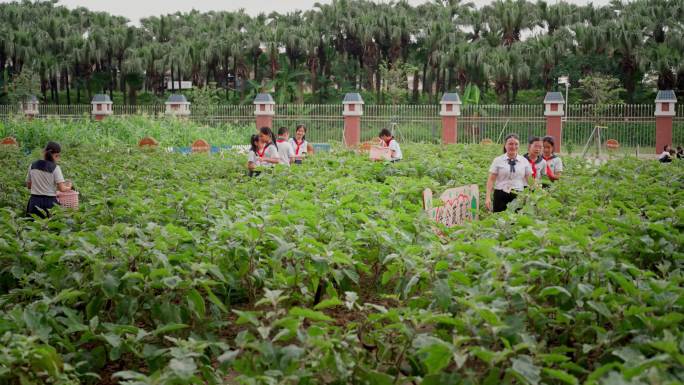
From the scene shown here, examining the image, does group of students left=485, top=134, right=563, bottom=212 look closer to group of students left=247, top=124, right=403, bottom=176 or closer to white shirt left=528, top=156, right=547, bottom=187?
white shirt left=528, top=156, right=547, bottom=187

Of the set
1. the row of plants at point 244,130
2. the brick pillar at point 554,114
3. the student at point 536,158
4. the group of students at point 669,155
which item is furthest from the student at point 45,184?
the brick pillar at point 554,114

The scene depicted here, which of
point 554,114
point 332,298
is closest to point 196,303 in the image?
point 332,298

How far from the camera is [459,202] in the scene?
22.9 feet

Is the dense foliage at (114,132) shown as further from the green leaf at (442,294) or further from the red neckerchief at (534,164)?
the green leaf at (442,294)

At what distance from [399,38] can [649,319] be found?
4040 centimetres

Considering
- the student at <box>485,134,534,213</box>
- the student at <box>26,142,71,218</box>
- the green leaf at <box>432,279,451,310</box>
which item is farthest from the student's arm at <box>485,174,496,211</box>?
the green leaf at <box>432,279,451,310</box>

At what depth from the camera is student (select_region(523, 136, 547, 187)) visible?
26.7ft

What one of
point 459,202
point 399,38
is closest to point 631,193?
point 459,202

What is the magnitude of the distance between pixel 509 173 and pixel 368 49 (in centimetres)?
3645

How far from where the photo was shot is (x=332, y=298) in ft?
11.7

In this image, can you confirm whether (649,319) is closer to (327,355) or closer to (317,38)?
(327,355)

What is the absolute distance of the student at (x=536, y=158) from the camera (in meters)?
8.15

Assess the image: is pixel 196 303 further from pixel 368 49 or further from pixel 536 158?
pixel 368 49

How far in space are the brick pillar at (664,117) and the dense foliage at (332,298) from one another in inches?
889
